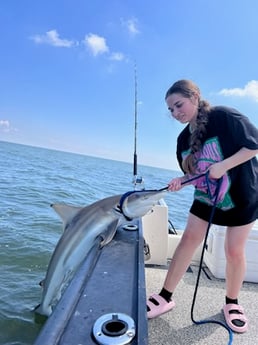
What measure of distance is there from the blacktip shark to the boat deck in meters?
0.71

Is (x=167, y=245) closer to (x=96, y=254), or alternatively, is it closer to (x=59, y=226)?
(x=96, y=254)

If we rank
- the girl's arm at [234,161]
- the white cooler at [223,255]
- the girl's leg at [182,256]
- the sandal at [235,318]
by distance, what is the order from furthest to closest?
the white cooler at [223,255] < the girl's leg at [182,256] < the sandal at [235,318] < the girl's arm at [234,161]

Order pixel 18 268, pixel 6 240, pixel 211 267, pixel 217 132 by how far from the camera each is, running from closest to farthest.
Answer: pixel 217 132 < pixel 211 267 < pixel 18 268 < pixel 6 240

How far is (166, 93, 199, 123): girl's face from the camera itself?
2146 mm

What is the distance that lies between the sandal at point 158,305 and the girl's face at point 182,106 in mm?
1356

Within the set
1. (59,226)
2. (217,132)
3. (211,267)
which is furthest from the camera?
(59,226)

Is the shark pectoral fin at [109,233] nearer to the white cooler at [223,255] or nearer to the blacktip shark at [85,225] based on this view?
the blacktip shark at [85,225]

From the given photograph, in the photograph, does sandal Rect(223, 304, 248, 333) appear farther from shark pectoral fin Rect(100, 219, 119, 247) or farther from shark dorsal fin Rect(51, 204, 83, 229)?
shark dorsal fin Rect(51, 204, 83, 229)

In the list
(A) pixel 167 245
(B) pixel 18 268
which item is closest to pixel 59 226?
(B) pixel 18 268

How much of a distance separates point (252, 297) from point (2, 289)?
8.37 feet

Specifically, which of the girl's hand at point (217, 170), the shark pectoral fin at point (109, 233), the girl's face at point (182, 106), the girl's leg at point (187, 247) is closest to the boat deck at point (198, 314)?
the girl's leg at point (187, 247)

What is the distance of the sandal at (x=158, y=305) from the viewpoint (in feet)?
7.52

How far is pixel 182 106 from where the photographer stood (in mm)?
2156

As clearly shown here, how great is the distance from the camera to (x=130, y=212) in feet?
7.24
